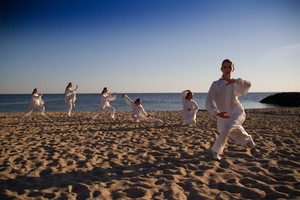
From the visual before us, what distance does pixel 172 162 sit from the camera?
4457 mm

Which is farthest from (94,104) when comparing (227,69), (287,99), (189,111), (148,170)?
(227,69)

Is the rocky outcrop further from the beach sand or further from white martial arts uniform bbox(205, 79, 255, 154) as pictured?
white martial arts uniform bbox(205, 79, 255, 154)

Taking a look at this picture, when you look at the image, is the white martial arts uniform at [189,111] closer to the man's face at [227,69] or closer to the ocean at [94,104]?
the man's face at [227,69]

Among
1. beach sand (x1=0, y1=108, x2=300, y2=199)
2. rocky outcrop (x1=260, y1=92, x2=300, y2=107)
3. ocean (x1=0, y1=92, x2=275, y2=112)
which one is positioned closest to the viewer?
beach sand (x1=0, y1=108, x2=300, y2=199)

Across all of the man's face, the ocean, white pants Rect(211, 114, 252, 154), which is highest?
the man's face

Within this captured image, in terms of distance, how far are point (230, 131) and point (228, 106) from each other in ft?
1.61

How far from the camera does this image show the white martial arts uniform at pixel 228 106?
168 inches

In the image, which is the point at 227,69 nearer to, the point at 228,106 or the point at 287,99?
the point at 228,106

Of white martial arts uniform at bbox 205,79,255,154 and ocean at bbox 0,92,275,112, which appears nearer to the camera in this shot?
white martial arts uniform at bbox 205,79,255,154

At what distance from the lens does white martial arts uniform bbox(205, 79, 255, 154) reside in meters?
4.27

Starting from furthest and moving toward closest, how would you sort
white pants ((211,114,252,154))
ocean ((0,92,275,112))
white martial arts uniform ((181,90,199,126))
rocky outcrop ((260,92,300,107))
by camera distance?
rocky outcrop ((260,92,300,107))
ocean ((0,92,275,112))
white martial arts uniform ((181,90,199,126))
white pants ((211,114,252,154))

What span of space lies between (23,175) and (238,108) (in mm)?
4133

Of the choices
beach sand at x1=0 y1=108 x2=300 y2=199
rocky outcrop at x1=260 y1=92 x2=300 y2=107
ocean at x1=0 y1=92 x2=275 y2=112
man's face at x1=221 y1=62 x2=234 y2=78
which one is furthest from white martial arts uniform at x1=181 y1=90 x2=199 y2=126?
rocky outcrop at x1=260 y1=92 x2=300 y2=107

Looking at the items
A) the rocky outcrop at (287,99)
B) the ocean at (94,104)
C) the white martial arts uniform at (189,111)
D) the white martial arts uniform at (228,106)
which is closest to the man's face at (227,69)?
the white martial arts uniform at (228,106)
